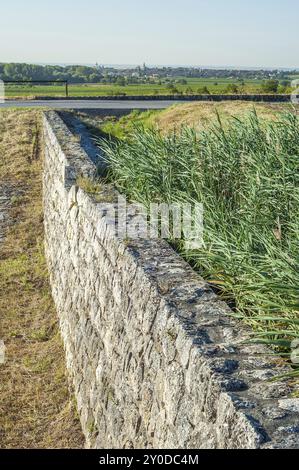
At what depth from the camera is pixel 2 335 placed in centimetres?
857

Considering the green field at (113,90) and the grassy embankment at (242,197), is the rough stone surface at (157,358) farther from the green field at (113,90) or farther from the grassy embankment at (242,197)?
the green field at (113,90)

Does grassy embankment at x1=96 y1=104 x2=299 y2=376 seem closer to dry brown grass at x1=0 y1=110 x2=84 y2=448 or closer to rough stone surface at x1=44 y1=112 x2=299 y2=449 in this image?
rough stone surface at x1=44 y1=112 x2=299 y2=449

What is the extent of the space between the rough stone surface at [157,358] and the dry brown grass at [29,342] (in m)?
0.33

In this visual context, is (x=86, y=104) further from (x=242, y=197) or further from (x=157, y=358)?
(x=157, y=358)

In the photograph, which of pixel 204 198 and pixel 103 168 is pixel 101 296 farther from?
pixel 103 168

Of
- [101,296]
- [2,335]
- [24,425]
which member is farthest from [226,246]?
[2,335]

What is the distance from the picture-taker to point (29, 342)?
846 centimetres

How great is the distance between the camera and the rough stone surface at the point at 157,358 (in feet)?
9.70

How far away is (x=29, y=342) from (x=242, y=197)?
3.78 m

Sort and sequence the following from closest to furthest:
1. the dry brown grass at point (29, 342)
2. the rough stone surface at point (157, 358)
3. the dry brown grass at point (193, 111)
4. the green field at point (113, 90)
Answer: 1. the rough stone surface at point (157, 358)
2. the dry brown grass at point (29, 342)
3. the dry brown grass at point (193, 111)
4. the green field at point (113, 90)

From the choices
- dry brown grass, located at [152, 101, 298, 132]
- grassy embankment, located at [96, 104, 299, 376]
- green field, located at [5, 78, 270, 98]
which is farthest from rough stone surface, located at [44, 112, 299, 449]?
green field, located at [5, 78, 270, 98]

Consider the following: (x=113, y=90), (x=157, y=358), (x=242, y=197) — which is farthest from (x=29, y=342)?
(x=113, y=90)

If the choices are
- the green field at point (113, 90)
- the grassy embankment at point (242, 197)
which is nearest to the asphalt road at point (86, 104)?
the green field at point (113, 90)

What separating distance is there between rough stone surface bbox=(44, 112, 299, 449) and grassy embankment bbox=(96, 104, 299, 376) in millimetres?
171
